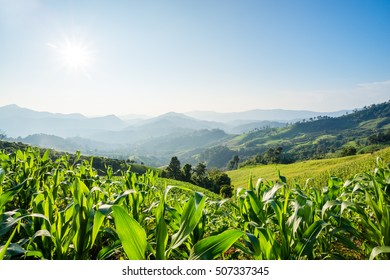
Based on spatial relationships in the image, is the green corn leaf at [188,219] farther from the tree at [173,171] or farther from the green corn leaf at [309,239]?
the tree at [173,171]

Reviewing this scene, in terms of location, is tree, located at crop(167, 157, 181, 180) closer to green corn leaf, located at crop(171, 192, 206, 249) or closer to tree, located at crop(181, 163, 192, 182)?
tree, located at crop(181, 163, 192, 182)

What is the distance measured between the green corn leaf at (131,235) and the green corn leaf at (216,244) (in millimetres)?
407

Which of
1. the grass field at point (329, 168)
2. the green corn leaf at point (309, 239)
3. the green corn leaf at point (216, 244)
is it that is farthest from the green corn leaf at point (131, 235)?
the grass field at point (329, 168)

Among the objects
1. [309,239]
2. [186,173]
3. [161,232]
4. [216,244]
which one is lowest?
[186,173]

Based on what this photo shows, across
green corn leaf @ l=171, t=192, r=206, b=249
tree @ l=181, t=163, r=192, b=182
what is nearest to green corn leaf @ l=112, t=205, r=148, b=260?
green corn leaf @ l=171, t=192, r=206, b=249

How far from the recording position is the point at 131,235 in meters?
1.68

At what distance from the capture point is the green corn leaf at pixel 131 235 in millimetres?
1618

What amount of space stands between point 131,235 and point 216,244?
60 centimetres

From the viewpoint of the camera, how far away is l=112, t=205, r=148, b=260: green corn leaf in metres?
1.62

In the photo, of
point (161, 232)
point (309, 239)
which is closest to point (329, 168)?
point (309, 239)

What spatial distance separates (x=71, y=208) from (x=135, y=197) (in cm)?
112

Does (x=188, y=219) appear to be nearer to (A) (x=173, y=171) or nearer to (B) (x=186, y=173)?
(B) (x=186, y=173)
